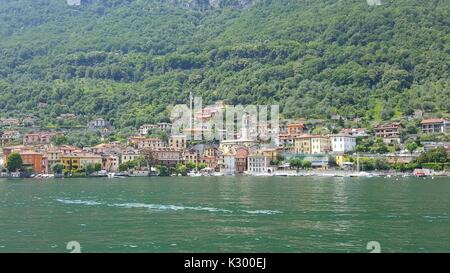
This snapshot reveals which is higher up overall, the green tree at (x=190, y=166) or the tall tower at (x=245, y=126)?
the tall tower at (x=245, y=126)

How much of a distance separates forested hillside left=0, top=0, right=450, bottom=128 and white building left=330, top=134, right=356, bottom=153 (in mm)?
11037

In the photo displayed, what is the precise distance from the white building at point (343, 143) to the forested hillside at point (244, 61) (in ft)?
36.2

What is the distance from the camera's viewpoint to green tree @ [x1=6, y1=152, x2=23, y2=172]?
89812 millimetres

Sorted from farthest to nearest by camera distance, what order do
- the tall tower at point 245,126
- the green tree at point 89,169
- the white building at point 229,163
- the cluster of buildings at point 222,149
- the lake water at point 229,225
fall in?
1. the tall tower at point 245,126
2. the white building at point 229,163
3. the cluster of buildings at point 222,149
4. the green tree at point 89,169
5. the lake water at point 229,225

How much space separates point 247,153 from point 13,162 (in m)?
33.6

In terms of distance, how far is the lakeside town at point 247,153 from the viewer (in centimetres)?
8881

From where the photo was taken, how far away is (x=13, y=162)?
90188 mm

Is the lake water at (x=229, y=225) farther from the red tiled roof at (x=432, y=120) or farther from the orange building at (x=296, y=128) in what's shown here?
the orange building at (x=296, y=128)

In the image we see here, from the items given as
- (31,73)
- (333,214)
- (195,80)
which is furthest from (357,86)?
(333,214)

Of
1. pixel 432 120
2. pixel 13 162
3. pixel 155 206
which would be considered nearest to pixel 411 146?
pixel 432 120

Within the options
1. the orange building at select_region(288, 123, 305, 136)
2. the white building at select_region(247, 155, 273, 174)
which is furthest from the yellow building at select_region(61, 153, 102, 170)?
the orange building at select_region(288, 123, 305, 136)

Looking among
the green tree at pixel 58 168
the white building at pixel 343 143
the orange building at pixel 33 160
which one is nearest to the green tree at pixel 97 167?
the green tree at pixel 58 168

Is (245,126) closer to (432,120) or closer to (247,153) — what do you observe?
(247,153)

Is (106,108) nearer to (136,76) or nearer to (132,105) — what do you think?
(132,105)
